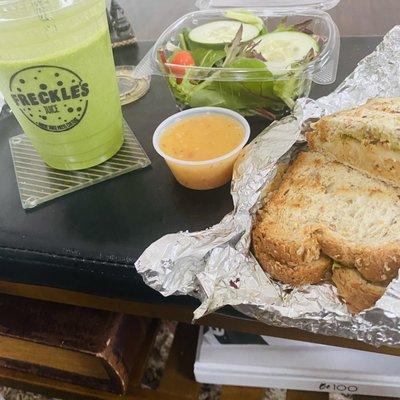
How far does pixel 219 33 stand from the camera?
3.47ft

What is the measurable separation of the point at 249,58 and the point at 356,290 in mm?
495

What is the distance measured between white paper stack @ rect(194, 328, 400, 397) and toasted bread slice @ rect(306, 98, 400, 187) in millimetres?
355

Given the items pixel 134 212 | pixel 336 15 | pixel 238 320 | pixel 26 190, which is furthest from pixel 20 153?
pixel 336 15

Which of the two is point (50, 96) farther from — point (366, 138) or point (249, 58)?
point (366, 138)

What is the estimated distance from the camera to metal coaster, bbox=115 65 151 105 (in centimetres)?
106

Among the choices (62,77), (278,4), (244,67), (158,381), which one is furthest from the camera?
(278,4)

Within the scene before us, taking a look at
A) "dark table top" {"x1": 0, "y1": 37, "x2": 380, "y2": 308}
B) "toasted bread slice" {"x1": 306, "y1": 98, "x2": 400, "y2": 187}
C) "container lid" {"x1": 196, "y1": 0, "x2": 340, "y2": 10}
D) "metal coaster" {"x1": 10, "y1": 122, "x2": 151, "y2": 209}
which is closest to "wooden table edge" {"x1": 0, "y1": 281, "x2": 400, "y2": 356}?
"dark table top" {"x1": 0, "y1": 37, "x2": 380, "y2": 308}

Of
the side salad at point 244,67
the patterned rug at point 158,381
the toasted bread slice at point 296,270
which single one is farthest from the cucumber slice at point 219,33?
the patterned rug at point 158,381

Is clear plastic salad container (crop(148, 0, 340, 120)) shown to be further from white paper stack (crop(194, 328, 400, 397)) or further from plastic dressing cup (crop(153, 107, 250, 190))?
white paper stack (crop(194, 328, 400, 397))

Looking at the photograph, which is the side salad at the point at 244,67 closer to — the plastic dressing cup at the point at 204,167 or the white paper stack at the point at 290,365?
the plastic dressing cup at the point at 204,167

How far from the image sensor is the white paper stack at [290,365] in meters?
0.85

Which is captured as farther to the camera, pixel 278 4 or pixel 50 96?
pixel 278 4

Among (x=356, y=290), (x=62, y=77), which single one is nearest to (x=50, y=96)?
(x=62, y=77)

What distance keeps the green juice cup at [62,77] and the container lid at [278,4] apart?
22.6 inches
